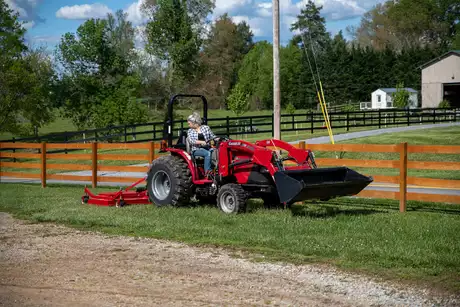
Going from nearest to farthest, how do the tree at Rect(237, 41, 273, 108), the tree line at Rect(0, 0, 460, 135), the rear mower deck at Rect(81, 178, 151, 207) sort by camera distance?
the rear mower deck at Rect(81, 178, 151, 207), the tree line at Rect(0, 0, 460, 135), the tree at Rect(237, 41, 273, 108)

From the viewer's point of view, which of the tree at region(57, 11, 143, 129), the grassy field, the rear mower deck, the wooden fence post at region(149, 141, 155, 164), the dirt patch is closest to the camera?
the dirt patch

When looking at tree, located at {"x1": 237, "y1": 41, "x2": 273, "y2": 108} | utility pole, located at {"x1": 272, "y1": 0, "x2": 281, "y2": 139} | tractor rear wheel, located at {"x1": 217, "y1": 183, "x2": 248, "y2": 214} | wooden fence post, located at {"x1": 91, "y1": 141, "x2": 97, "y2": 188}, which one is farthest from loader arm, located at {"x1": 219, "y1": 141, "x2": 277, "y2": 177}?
tree, located at {"x1": 237, "y1": 41, "x2": 273, "y2": 108}

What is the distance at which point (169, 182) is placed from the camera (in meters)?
12.2

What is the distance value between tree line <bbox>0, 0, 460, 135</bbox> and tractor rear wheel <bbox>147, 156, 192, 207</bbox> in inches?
250

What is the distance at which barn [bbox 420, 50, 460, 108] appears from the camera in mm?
61188

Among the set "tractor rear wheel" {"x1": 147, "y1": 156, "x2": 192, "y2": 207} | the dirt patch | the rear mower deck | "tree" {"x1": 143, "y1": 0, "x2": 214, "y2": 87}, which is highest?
"tree" {"x1": 143, "y1": 0, "x2": 214, "y2": 87}

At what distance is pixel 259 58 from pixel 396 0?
2970cm

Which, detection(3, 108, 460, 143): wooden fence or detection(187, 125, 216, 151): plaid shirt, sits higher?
detection(3, 108, 460, 143): wooden fence

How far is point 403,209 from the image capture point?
11539 mm

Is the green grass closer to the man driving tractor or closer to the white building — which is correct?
the man driving tractor

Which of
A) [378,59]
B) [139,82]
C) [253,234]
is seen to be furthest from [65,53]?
[253,234]

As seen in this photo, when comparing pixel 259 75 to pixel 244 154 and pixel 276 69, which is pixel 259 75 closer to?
pixel 276 69

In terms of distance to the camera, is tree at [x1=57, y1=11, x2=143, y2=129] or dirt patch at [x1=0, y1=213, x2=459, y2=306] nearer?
dirt patch at [x1=0, y1=213, x2=459, y2=306]

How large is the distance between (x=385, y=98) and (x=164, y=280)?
222 feet
